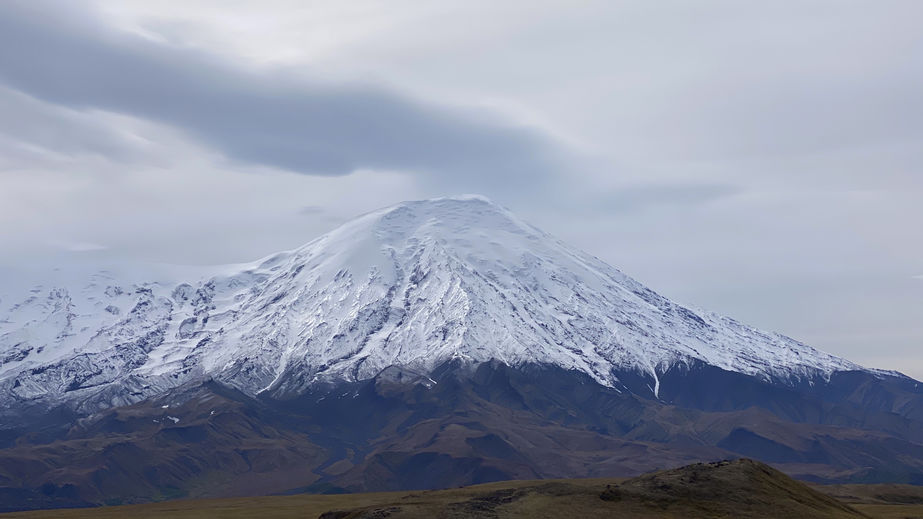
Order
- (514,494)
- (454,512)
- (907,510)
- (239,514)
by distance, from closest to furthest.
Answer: (454,512) → (514,494) → (907,510) → (239,514)

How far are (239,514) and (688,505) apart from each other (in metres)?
107

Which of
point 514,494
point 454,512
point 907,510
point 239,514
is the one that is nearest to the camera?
point 454,512

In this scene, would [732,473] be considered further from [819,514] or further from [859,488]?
[859,488]

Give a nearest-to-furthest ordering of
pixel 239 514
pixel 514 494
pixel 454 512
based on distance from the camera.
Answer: pixel 454 512
pixel 514 494
pixel 239 514

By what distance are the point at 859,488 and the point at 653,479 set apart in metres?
95.1

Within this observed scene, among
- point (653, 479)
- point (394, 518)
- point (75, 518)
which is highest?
point (653, 479)

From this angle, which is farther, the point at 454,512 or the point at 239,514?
the point at 239,514

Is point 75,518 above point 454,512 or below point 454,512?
below

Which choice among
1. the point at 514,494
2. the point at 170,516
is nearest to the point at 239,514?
the point at 170,516

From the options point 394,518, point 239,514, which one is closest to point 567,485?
point 394,518

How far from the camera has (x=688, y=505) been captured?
11231 centimetres

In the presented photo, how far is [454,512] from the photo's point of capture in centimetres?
10969

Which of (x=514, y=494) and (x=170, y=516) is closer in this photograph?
(x=514, y=494)

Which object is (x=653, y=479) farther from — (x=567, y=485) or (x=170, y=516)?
(x=170, y=516)
